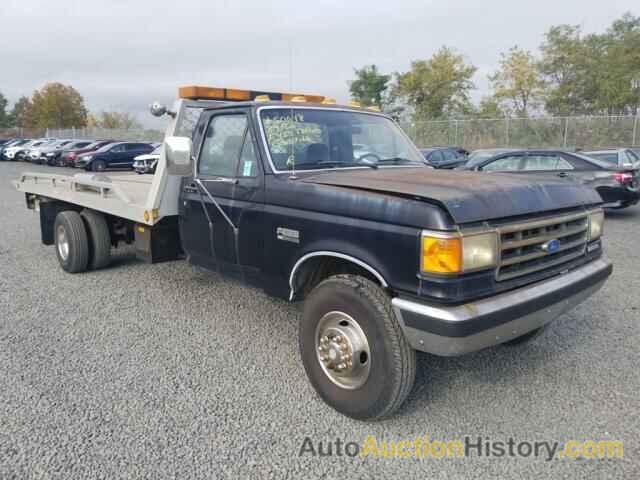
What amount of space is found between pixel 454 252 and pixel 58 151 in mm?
31660

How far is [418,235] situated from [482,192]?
0.52 meters

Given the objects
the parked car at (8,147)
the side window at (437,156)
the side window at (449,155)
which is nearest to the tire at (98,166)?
the parked car at (8,147)

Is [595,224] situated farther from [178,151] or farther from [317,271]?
[178,151]

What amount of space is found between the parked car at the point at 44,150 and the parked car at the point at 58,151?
0.06m

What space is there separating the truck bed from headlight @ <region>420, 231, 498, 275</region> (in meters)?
2.99

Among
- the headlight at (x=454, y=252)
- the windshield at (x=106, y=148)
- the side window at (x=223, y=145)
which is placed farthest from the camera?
the windshield at (x=106, y=148)

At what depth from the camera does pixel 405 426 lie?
3.16 meters

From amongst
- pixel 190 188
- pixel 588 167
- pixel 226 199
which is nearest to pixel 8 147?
pixel 588 167

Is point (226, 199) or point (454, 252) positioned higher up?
point (226, 199)

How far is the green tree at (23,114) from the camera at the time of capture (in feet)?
239

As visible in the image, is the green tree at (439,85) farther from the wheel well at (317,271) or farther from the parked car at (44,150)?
the wheel well at (317,271)

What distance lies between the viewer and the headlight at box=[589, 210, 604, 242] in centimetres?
365

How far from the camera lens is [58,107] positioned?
2594 inches

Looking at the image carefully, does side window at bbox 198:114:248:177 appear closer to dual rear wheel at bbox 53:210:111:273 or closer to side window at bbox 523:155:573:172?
dual rear wheel at bbox 53:210:111:273
